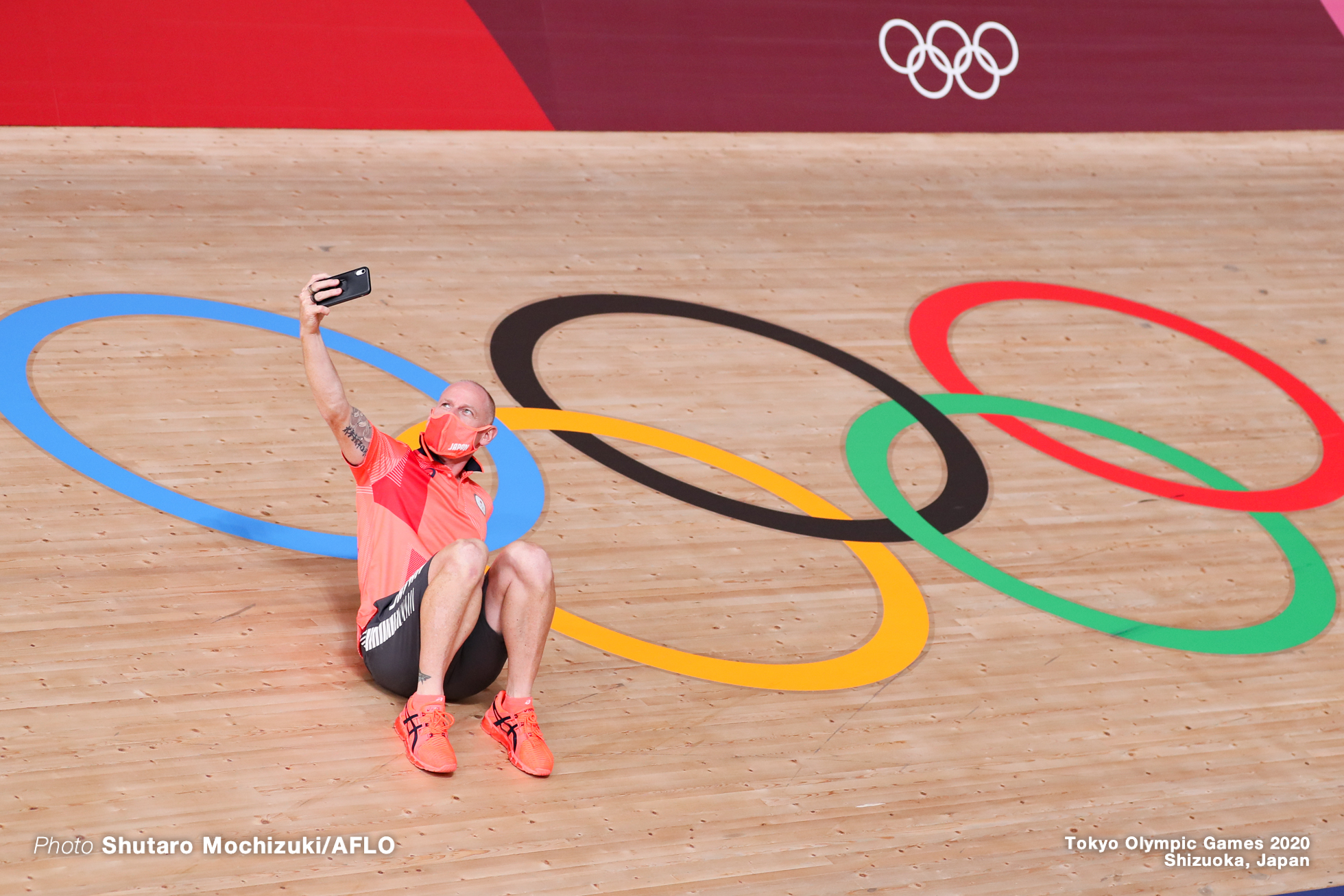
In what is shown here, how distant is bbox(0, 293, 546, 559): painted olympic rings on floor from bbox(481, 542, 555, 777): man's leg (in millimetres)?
1029

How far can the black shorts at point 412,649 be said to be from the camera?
3336 millimetres

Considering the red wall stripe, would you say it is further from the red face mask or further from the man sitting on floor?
the red face mask

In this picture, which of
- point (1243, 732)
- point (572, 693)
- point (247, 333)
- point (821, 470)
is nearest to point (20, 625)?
point (572, 693)

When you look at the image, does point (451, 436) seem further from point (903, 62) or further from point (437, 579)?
point (903, 62)

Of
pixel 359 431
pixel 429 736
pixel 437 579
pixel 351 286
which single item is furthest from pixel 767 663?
pixel 351 286

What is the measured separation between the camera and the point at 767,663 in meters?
4.16

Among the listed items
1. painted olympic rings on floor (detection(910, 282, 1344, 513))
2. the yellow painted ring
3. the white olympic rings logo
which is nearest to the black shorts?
the yellow painted ring

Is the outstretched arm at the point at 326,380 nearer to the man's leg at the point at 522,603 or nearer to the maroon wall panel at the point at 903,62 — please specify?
the man's leg at the point at 522,603

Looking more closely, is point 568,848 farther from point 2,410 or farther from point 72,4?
point 72,4

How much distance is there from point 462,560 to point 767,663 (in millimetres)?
1341

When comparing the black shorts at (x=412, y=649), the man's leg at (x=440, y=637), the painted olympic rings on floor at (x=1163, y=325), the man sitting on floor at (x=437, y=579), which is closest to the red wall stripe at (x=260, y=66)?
the painted olympic rings on floor at (x=1163, y=325)

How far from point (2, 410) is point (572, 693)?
7.65ft

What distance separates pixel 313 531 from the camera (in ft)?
14.2

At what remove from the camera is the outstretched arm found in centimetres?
318
